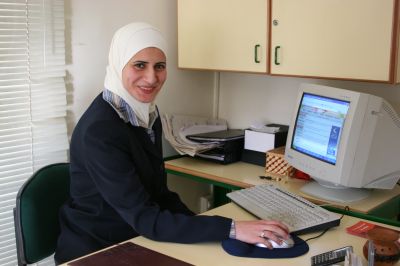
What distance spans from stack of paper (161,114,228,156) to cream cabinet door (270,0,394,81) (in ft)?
1.85

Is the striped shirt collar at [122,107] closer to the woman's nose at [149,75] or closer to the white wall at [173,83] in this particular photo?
the woman's nose at [149,75]

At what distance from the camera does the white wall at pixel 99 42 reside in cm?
226

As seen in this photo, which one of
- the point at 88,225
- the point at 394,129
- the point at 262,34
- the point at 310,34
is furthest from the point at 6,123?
the point at 394,129

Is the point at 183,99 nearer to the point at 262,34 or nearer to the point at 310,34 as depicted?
the point at 262,34

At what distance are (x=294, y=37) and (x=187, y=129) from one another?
2.67 ft

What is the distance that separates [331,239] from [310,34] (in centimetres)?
96

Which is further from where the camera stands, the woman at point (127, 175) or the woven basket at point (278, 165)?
the woven basket at point (278, 165)

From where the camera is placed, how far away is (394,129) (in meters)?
1.93

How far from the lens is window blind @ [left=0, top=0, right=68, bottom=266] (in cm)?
202

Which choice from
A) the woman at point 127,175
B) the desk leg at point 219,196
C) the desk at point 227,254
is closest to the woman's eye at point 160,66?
the woman at point 127,175

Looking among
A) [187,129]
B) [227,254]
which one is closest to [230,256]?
[227,254]

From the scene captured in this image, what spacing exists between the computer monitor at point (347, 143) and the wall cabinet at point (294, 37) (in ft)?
0.46

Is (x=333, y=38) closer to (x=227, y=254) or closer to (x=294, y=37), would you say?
(x=294, y=37)

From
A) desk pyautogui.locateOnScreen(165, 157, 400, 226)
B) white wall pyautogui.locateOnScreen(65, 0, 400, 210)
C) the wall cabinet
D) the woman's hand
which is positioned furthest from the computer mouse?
white wall pyautogui.locateOnScreen(65, 0, 400, 210)
